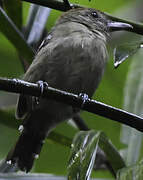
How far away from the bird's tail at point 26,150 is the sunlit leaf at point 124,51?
1089mm

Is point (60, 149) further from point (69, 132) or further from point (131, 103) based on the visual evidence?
point (131, 103)

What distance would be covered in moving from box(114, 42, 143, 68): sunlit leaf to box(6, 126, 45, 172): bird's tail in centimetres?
109

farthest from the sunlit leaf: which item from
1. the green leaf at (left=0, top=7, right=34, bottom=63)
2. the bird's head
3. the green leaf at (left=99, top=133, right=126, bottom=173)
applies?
the bird's head

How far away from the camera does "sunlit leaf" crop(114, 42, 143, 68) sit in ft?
Answer: 5.61

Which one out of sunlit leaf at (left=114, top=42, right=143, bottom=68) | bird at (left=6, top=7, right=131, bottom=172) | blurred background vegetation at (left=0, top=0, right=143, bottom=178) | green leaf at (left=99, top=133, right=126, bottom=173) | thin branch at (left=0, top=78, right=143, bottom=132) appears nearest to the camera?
thin branch at (left=0, top=78, right=143, bottom=132)

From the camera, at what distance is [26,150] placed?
8.97 ft

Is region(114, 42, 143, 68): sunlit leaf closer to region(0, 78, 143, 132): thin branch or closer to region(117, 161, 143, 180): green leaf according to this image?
region(0, 78, 143, 132): thin branch

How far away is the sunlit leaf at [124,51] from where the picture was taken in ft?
5.61

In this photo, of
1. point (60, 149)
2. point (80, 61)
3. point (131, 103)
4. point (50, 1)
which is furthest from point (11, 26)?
point (60, 149)

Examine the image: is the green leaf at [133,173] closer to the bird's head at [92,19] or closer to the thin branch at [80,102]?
the thin branch at [80,102]

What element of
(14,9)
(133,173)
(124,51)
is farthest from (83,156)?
(14,9)

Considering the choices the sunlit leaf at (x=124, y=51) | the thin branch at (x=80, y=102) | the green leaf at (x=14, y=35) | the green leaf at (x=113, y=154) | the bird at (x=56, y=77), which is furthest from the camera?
the bird at (x=56, y=77)

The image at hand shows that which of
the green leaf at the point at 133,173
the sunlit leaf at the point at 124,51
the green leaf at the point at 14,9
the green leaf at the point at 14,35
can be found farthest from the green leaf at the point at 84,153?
the green leaf at the point at 14,9

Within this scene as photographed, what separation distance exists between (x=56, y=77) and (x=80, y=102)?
1.01 metres
